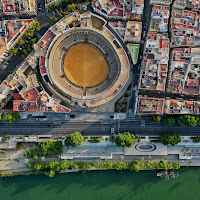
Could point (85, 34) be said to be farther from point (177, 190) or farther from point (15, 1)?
point (177, 190)

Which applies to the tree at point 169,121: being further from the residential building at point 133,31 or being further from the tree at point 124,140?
the residential building at point 133,31

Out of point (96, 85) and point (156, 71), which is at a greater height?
point (156, 71)

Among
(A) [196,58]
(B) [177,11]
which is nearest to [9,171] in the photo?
(A) [196,58]

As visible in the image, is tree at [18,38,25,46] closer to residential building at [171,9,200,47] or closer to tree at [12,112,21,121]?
tree at [12,112,21,121]

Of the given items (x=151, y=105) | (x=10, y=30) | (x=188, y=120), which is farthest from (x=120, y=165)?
(x=10, y=30)

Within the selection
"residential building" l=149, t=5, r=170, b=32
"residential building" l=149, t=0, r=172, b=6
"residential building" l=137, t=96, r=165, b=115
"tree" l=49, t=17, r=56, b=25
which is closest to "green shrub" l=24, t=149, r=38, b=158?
"residential building" l=137, t=96, r=165, b=115

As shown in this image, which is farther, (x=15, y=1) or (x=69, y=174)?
(x=69, y=174)

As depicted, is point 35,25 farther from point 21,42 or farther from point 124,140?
point 124,140
